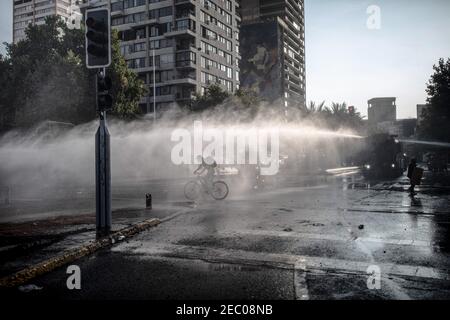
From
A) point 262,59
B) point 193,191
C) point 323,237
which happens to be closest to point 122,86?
point 193,191

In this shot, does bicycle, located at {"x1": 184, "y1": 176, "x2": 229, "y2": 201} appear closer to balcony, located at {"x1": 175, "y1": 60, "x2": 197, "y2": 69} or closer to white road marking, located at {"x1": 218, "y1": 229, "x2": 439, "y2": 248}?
white road marking, located at {"x1": 218, "y1": 229, "x2": 439, "y2": 248}

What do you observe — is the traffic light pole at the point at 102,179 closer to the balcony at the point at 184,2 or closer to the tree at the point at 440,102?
the tree at the point at 440,102

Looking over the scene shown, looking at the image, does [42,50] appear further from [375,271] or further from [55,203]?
[375,271]

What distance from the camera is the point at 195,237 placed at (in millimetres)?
7551

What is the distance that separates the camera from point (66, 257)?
19.4 feet

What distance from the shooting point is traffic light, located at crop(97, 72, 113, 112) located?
305 inches

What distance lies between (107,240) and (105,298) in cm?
285

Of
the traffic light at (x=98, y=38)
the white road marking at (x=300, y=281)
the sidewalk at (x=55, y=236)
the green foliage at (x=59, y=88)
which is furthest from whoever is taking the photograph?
the green foliage at (x=59, y=88)

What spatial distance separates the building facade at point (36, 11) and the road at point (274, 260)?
139908 mm

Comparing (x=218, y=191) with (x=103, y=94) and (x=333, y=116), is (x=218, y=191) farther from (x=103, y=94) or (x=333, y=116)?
(x=333, y=116)

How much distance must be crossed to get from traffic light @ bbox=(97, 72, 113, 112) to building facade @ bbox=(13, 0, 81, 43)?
13803 cm

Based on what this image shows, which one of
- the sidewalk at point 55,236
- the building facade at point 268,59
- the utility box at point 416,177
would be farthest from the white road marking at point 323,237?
the building facade at point 268,59

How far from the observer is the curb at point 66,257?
4922 mm
